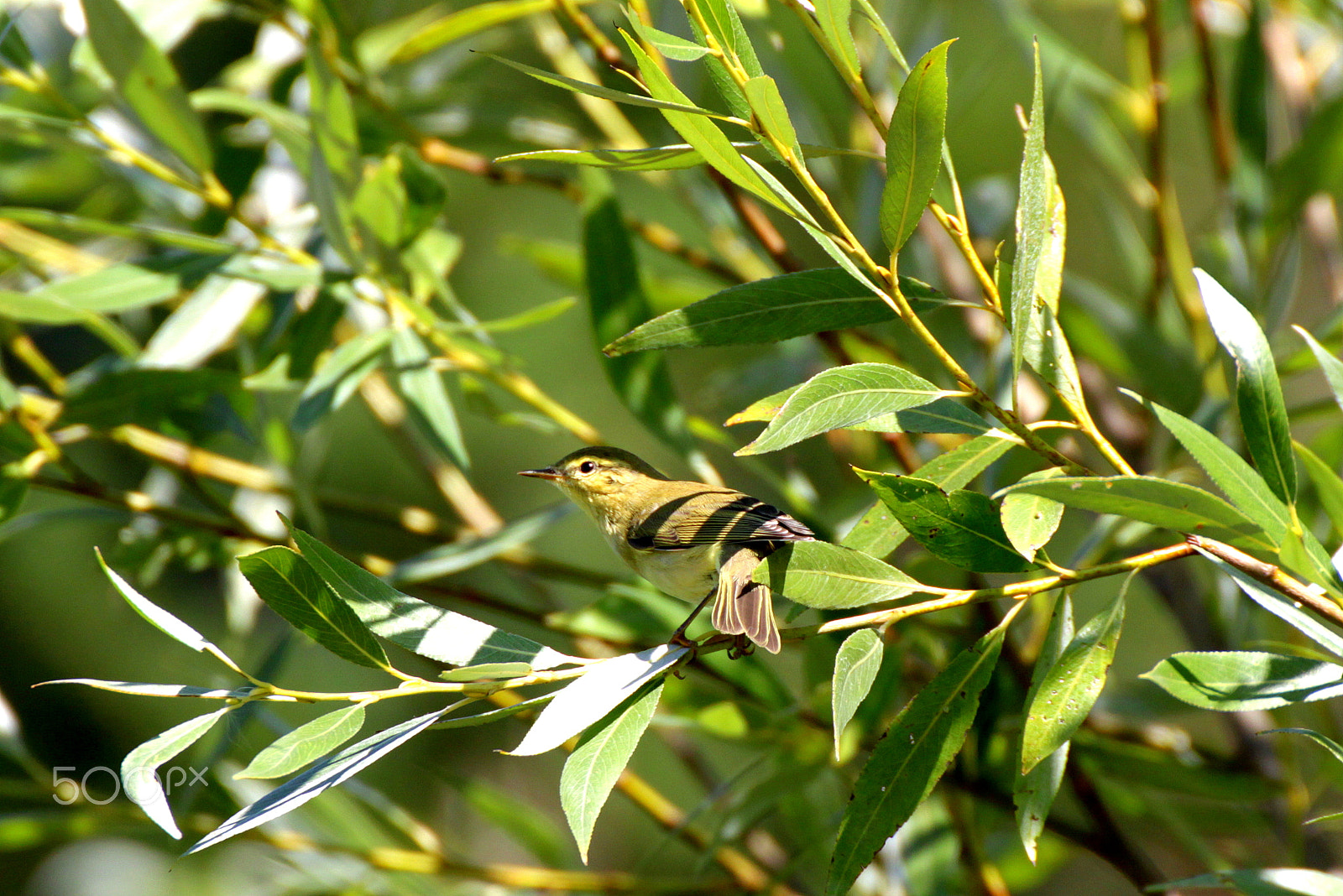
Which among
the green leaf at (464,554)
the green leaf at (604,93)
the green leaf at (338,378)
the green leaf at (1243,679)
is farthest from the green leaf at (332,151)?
the green leaf at (1243,679)

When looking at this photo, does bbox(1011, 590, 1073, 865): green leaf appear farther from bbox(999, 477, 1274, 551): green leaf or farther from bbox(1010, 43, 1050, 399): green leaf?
bbox(1010, 43, 1050, 399): green leaf

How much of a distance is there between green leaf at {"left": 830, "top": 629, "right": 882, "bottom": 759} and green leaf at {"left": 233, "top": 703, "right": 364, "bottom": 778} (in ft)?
1.37

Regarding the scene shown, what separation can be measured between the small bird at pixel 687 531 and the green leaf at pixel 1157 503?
405 millimetres

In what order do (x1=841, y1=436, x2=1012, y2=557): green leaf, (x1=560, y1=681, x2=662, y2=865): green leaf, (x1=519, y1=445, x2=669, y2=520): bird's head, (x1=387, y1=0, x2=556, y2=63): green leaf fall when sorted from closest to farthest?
1. (x1=560, y1=681, x2=662, y2=865): green leaf
2. (x1=841, y1=436, x2=1012, y2=557): green leaf
3. (x1=387, y1=0, x2=556, y2=63): green leaf
4. (x1=519, y1=445, x2=669, y2=520): bird's head

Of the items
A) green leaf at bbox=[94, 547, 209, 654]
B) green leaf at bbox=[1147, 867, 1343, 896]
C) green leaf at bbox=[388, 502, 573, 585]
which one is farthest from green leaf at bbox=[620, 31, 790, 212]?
green leaf at bbox=[388, 502, 573, 585]

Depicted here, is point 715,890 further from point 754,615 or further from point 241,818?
point 241,818

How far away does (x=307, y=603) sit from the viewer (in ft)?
3.46

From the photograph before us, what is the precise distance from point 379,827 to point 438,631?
4.57ft

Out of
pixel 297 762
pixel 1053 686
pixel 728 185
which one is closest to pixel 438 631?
pixel 297 762

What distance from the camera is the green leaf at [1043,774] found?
108 centimetres

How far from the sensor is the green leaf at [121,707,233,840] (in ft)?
3.08

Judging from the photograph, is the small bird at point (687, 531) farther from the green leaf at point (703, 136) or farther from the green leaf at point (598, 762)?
the green leaf at point (703, 136)

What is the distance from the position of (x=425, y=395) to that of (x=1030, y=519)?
0.98 metres

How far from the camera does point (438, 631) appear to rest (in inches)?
44.3
